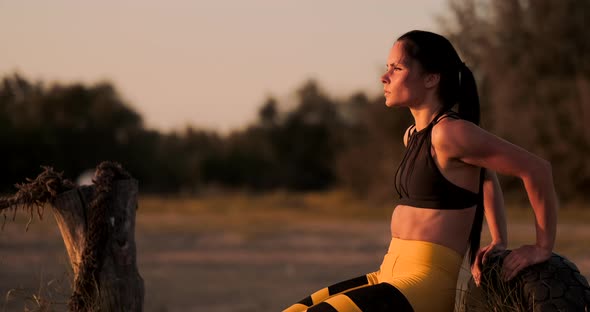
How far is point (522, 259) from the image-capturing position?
11.1 feet

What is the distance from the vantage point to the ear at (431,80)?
346 cm

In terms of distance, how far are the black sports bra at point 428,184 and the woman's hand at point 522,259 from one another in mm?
252

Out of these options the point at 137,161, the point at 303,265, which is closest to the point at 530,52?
the point at 303,265

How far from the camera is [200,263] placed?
40.7 ft

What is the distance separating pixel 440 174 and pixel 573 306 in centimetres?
69

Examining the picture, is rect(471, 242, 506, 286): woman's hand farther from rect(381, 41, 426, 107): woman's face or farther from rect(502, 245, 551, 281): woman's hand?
Answer: rect(381, 41, 426, 107): woman's face

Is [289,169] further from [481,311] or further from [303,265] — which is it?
[481,311]

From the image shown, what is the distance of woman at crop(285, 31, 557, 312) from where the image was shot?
322 centimetres

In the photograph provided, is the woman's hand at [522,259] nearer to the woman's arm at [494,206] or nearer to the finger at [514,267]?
the finger at [514,267]

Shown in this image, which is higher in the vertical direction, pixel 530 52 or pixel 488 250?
pixel 530 52

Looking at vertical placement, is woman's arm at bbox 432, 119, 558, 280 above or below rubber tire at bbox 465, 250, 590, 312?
above

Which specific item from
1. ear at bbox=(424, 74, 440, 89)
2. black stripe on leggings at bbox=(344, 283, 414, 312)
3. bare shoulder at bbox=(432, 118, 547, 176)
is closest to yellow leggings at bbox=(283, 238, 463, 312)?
black stripe on leggings at bbox=(344, 283, 414, 312)

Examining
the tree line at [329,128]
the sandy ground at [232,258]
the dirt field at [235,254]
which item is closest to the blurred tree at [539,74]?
the tree line at [329,128]

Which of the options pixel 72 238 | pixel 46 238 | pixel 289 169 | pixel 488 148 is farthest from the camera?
pixel 289 169
